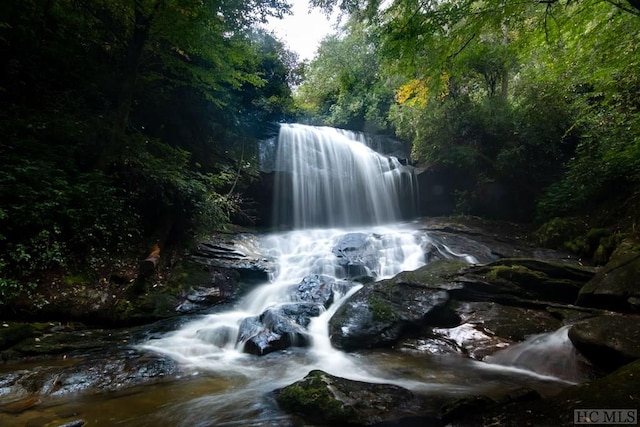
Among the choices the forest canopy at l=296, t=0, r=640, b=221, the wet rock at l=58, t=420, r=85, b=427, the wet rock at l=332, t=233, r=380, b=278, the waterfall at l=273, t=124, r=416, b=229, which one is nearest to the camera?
the wet rock at l=58, t=420, r=85, b=427

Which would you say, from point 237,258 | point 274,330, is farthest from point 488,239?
point 274,330

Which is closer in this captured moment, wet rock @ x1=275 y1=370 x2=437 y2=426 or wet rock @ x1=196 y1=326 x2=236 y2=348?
wet rock @ x1=275 y1=370 x2=437 y2=426

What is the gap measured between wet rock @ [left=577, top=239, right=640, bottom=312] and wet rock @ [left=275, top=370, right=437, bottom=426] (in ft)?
13.2

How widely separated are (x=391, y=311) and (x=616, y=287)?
362 cm

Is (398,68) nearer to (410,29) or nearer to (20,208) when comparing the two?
(410,29)

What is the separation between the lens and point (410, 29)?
13.8 feet

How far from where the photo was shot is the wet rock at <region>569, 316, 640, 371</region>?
389cm

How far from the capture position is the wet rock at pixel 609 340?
3895mm

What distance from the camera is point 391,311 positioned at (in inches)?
237

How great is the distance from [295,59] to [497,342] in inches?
663

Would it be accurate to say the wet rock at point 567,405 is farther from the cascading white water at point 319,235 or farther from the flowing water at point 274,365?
the cascading white water at point 319,235

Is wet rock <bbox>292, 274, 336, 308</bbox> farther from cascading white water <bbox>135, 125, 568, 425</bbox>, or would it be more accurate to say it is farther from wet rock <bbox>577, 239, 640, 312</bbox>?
wet rock <bbox>577, 239, 640, 312</bbox>


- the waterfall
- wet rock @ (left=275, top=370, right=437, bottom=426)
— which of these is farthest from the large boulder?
the waterfall

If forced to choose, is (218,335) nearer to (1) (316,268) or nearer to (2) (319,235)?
(1) (316,268)
